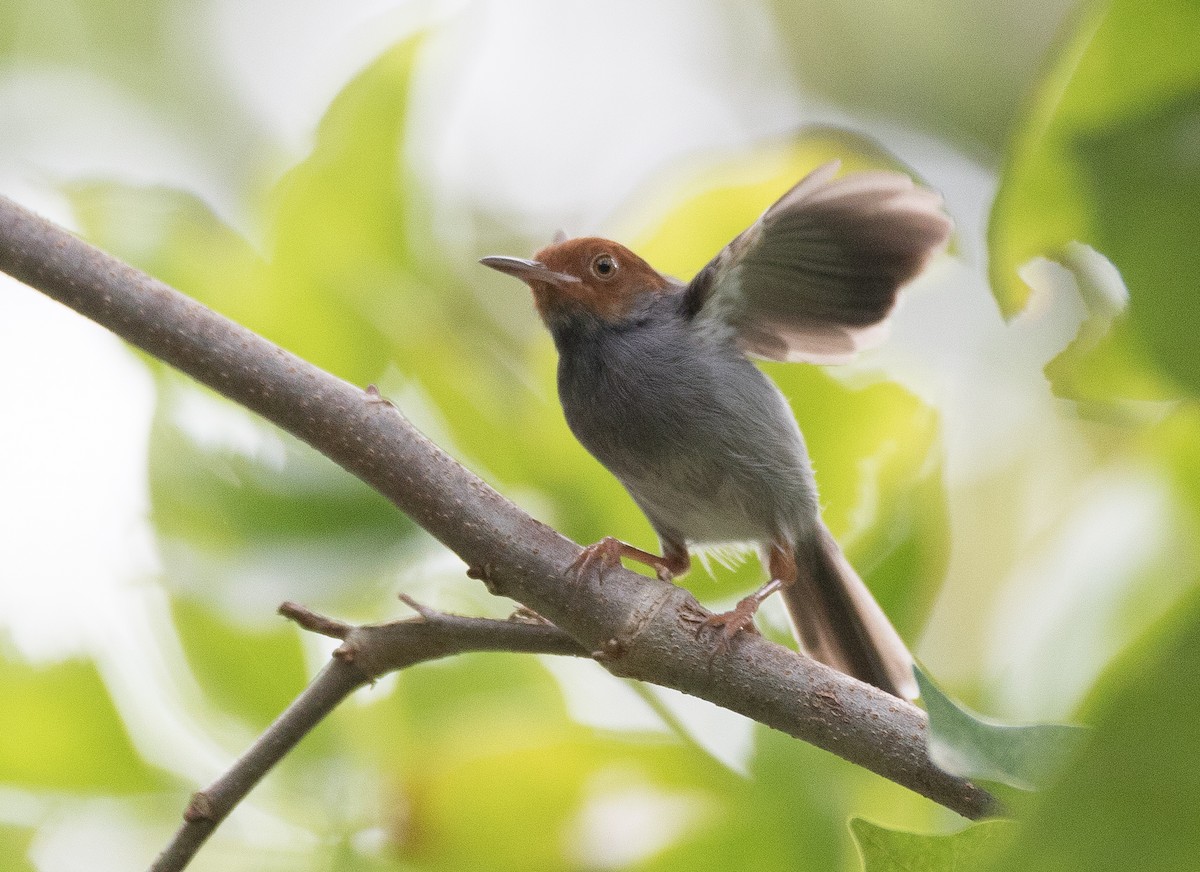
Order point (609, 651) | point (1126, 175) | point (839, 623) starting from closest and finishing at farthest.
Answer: point (1126, 175) < point (609, 651) < point (839, 623)

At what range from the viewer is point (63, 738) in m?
1.42

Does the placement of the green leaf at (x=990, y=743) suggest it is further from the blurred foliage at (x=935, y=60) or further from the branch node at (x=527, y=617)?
the blurred foliage at (x=935, y=60)

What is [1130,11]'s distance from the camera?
644 mm

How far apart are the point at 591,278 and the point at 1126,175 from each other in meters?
1.97

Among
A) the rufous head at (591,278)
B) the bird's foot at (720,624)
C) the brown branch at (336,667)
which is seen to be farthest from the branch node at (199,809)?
the rufous head at (591,278)

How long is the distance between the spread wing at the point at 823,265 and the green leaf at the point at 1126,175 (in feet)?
2.72

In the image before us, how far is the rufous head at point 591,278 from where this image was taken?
2492mm

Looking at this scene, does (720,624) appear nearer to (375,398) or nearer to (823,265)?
(375,398)

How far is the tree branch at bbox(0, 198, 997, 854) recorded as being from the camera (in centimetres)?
137

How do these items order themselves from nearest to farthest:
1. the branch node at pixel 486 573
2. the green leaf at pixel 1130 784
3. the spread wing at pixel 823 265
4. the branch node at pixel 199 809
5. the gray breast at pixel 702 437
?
the green leaf at pixel 1130 784, the branch node at pixel 199 809, the branch node at pixel 486 573, the spread wing at pixel 823 265, the gray breast at pixel 702 437

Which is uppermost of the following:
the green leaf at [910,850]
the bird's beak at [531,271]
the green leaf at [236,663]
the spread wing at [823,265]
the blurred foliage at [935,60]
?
the blurred foliage at [935,60]

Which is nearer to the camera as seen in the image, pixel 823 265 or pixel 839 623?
pixel 823 265

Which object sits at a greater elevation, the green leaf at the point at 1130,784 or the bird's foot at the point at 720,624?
the bird's foot at the point at 720,624

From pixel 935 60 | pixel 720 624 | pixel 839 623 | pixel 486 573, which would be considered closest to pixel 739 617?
pixel 720 624
